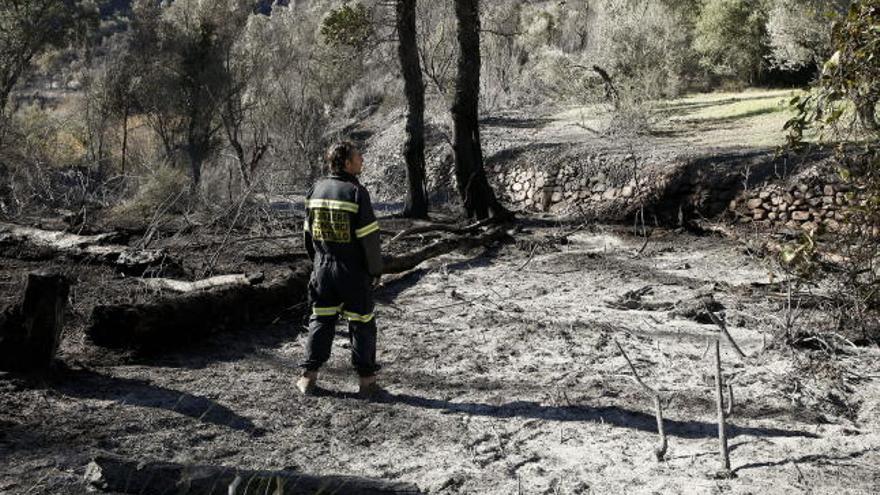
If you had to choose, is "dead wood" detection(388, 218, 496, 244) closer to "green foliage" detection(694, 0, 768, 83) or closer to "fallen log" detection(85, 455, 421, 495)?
"fallen log" detection(85, 455, 421, 495)

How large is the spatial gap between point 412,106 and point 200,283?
7108 mm

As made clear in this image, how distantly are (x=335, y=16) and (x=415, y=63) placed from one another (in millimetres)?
1642

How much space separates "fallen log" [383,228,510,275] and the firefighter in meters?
3.52

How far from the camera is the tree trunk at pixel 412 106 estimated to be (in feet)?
46.1

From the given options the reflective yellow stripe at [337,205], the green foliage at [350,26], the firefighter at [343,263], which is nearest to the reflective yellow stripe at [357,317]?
the firefighter at [343,263]

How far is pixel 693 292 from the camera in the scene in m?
9.01

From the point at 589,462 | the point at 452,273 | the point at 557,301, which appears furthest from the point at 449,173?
the point at 589,462

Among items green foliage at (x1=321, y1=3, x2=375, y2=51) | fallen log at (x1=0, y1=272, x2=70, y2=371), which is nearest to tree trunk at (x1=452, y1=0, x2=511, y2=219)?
green foliage at (x1=321, y1=3, x2=375, y2=51)

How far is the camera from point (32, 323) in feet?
20.0

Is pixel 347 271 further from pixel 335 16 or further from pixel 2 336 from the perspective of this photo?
pixel 335 16

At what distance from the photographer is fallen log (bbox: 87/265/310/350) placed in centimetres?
688

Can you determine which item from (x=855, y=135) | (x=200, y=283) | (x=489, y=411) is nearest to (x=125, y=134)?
(x=200, y=283)

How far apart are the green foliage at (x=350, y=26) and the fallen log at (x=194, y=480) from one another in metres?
11.4

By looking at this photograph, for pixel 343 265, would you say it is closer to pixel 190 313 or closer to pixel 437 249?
pixel 190 313
